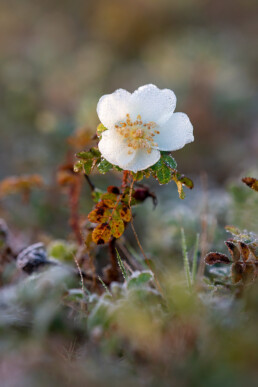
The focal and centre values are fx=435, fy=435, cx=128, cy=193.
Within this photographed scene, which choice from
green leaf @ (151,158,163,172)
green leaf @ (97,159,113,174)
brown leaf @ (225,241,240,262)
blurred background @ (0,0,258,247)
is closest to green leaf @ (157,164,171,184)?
green leaf @ (151,158,163,172)

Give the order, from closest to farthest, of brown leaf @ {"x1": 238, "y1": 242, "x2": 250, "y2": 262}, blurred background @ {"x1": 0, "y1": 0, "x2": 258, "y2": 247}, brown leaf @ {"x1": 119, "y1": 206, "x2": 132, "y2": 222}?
brown leaf @ {"x1": 238, "y1": 242, "x2": 250, "y2": 262}
brown leaf @ {"x1": 119, "y1": 206, "x2": 132, "y2": 222}
blurred background @ {"x1": 0, "y1": 0, "x2": 258, "y2": 247}

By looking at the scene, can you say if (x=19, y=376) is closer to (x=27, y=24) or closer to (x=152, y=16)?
(x=152, y=16)

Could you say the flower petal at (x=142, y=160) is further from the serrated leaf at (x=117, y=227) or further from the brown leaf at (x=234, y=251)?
the brown leaf at (x=234, y=251)

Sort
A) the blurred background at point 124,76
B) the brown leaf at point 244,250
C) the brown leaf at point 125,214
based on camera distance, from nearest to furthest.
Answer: the brown leaf at point 244,250
the brown leaf at point 125,214
the blurred background at point 124,76

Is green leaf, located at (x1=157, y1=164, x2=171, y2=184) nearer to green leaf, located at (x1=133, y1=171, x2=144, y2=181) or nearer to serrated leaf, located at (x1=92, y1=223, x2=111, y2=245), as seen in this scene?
green leaf, located at (x1=133, y1=171, x2=144, y2=181)

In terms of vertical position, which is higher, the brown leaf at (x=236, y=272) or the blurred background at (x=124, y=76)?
the blurred background at (x=124, y=76)

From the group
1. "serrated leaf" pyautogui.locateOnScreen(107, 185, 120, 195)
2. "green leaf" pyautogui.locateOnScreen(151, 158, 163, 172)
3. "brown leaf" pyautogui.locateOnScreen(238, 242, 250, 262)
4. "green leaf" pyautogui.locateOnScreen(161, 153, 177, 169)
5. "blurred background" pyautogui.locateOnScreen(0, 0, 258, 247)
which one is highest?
"blurred background" pyautogui.locateOnScreen(0, 0, 258, 247)

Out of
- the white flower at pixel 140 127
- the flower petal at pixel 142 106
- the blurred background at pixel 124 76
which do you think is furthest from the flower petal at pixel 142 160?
the blurred background at pixel 124 76
